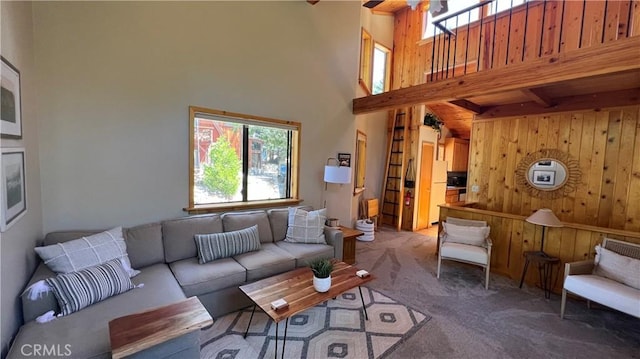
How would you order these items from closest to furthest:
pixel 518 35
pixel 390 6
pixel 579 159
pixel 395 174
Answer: pixel 579 159 → pixel 518 35 → pixel 390 6 → pixel 395 174

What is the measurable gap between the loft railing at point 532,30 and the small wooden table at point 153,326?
3.59 m

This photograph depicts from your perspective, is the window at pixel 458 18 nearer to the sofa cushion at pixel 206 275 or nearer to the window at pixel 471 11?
→ the window at pixel 471 11

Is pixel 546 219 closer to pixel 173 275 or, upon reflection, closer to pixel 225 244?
pixel 225 244

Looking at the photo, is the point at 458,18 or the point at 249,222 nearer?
the point at 249,222

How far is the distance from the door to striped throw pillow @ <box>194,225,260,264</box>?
4.26 m

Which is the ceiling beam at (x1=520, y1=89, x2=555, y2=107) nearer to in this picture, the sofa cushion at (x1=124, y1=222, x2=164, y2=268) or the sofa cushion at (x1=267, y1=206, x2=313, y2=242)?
the sofa cushion at (x1=267, y1=206, x2=313, y2=242)

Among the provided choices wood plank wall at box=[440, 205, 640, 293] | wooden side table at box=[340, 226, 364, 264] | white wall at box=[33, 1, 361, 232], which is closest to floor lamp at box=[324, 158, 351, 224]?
wooden side table at box=[340, 226, 364, 264]

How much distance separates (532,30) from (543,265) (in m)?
3.80

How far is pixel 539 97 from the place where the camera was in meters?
3.46

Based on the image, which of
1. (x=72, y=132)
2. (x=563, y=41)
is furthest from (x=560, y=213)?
A: (x=72, y=132)

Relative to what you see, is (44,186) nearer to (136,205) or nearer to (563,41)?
(136,205)

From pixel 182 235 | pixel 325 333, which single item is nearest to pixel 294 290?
pixel 325 333

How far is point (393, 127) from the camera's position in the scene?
631 cm

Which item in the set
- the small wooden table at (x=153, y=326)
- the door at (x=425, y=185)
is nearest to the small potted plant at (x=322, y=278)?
the small wooden table at (x=153, y=326)
